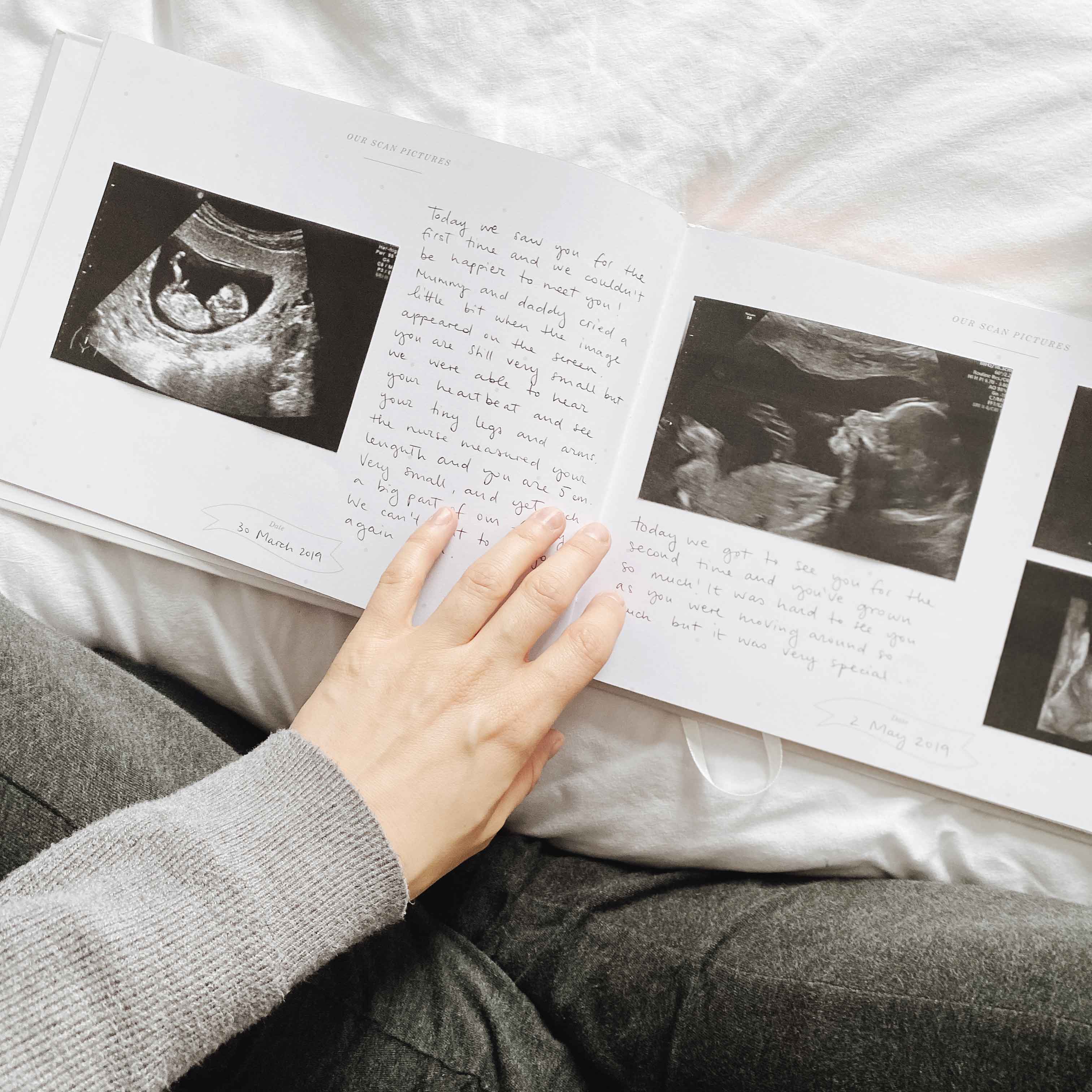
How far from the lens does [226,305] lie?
1.93 ft

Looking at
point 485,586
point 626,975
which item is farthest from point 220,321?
point 626,975

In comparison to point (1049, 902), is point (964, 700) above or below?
above

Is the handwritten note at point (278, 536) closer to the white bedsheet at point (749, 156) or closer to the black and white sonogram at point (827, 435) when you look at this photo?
the white bedsheet at point (749, 156)

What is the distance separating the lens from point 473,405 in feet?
1.89

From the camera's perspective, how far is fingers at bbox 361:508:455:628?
0.55 m

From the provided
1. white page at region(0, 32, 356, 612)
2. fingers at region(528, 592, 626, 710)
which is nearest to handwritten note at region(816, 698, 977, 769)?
fingers at region(528, 592, 626, 710)

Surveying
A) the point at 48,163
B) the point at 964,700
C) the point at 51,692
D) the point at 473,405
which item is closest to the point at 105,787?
the point at 51,692

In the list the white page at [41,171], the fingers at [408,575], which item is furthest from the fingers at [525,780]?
the white page at [41,171]

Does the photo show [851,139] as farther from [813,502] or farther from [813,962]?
[813,962]

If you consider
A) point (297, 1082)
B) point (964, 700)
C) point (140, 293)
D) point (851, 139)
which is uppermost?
point (851, 139)

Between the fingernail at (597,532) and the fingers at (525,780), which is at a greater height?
the fingernail at (597,532)

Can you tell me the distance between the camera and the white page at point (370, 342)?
566 mm

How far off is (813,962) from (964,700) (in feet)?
0.64

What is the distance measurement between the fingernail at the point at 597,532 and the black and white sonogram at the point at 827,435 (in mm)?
45
